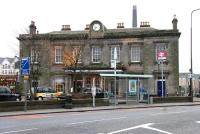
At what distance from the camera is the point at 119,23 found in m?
73.4

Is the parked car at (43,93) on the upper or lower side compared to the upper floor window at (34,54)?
lower

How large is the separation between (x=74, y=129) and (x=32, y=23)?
178 feet

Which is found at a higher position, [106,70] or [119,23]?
[119,23]

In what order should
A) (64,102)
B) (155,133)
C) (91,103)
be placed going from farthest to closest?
(91,103) → (64,102) → (155,133)

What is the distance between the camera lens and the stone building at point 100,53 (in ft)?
217

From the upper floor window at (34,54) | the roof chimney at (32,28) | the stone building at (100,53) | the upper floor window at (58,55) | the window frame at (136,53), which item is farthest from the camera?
the roof chimney at (32,28)

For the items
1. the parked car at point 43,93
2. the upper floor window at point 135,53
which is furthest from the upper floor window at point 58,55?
the parked car at point 43,93

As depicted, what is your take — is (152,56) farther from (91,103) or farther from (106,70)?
(91,103)

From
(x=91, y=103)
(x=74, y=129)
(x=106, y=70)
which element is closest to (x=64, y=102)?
(x=91, y=103)

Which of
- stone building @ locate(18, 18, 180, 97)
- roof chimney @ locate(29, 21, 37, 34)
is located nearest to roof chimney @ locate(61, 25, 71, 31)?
stone building @ locate(18, 18, 180, 97)

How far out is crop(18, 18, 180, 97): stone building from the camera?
217 ft

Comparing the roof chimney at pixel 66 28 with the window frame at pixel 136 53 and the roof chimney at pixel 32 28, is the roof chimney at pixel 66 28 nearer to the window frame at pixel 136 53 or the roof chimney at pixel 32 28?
the roof chimney at pixel 32 28

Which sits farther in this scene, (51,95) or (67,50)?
(67,50)

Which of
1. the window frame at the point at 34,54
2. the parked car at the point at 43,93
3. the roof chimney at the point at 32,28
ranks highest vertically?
the roof chimney at the point at 32,28
